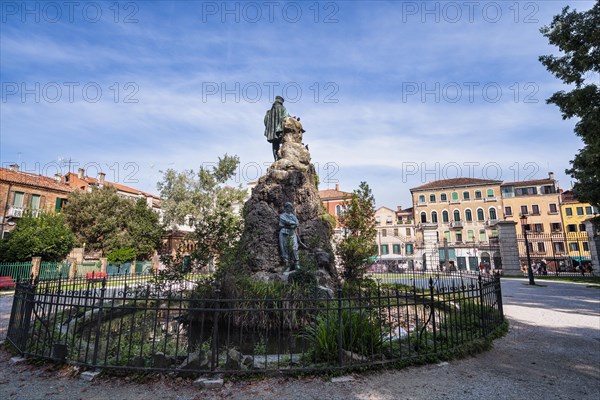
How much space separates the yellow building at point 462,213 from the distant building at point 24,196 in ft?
160

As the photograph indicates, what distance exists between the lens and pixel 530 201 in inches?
1962

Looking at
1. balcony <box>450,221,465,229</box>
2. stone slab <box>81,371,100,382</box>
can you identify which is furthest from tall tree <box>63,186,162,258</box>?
balcony <box>450,221,465,229</box>

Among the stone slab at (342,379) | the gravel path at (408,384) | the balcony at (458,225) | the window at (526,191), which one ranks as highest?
the window at (526,191)

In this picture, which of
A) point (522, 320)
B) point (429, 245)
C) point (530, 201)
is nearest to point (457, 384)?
point (522, 320)

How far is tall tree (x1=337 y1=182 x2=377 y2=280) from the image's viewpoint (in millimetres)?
16844

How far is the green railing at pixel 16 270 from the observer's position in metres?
19.8

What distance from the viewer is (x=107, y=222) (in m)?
32.8

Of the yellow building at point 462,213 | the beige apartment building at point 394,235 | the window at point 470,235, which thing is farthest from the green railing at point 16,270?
the window at point 470,235

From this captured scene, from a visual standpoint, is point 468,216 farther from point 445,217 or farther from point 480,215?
point 445,217

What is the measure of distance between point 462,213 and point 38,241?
5191 centimetres

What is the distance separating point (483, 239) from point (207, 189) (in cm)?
4058

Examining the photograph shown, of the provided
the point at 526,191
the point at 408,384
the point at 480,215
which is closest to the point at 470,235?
the point at 480,215

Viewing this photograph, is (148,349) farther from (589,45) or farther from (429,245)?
(429,245)

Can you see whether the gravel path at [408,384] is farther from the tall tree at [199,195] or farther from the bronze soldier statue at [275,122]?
the tall tree at [199,195]
